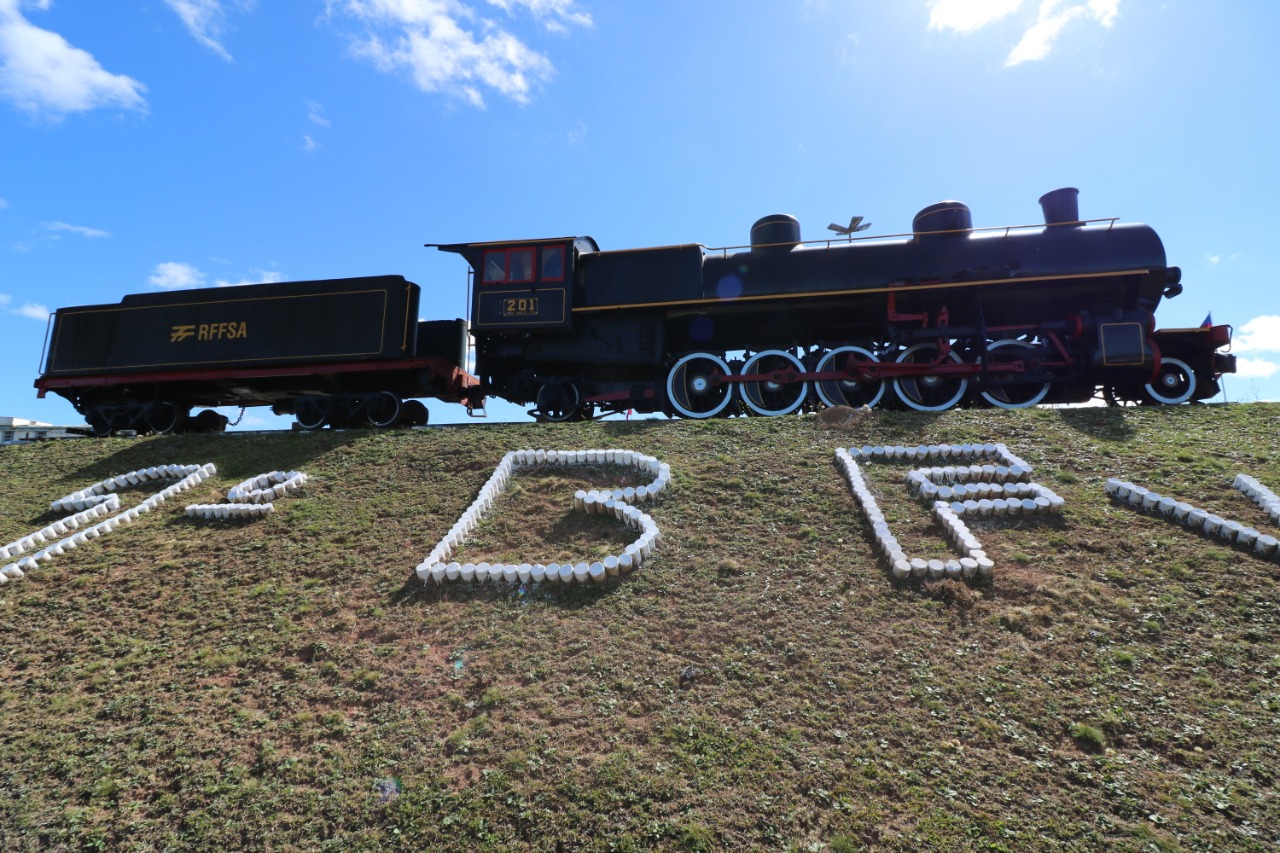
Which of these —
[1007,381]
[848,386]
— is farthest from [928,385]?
[848,386]

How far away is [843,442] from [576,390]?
5670 millimetres

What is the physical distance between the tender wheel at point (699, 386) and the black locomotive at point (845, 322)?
0.03m

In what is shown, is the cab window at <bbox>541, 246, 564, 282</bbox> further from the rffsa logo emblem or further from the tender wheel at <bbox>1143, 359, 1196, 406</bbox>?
the tender wheel at <bbox>1143, 359, 1196, 406</bbox>

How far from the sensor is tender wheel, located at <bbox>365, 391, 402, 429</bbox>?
13711mm

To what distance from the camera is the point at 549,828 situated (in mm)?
4062

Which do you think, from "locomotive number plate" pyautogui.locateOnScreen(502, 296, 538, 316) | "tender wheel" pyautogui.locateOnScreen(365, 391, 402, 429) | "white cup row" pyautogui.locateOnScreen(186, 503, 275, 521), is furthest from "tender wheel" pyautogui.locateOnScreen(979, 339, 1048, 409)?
"white cup row" pyautogui.locateOnScreen(186, 503, 275, 521)

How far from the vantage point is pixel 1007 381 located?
12.0m

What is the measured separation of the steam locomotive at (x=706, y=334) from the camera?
1198 cm

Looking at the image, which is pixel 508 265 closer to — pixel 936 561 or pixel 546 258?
pixel 546 258

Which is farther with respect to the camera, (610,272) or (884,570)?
(610,272)

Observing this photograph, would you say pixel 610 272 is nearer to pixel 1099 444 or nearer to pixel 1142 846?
pixel 1099 444

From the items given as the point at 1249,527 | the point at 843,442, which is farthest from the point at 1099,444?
the point at 843,442

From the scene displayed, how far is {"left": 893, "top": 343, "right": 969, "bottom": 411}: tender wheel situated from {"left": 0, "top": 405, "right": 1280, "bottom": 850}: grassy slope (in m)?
3.99

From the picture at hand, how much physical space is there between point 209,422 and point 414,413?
15.5 feet
